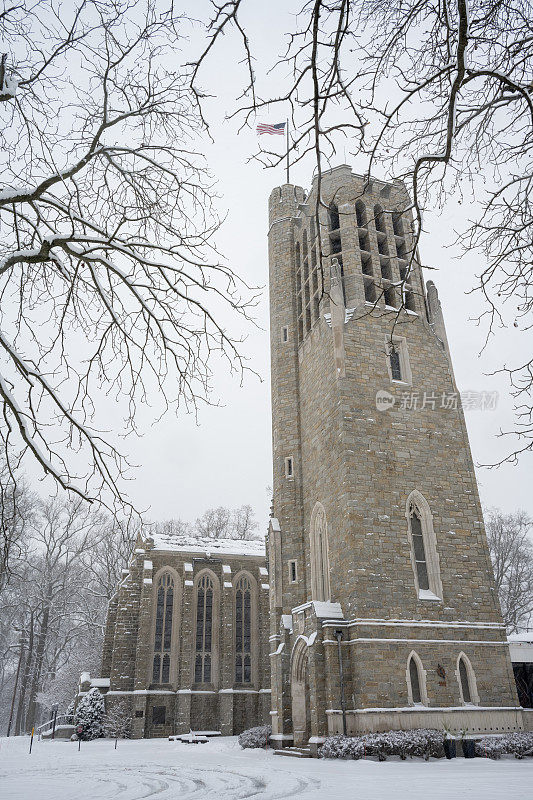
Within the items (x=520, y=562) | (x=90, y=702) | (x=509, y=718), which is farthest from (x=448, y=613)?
(x=520, y=562)

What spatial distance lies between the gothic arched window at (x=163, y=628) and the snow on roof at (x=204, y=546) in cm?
171

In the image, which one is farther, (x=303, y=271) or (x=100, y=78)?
(x=303, y=271)

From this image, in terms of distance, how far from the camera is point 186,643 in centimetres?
2794

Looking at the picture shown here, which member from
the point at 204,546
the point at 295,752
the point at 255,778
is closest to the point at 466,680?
the point at 295,752

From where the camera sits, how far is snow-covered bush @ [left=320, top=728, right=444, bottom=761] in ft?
42.1

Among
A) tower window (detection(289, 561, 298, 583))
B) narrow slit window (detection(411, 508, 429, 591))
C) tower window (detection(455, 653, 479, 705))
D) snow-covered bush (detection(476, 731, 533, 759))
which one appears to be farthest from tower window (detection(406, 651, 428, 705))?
tower window (detection(289, 561, 298, 583))

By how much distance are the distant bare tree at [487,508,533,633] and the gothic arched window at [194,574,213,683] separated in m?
16.9

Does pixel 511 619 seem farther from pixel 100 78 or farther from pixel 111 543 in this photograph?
pixel 100 78

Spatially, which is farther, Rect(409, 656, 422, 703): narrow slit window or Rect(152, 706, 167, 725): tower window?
Rect(152, 706, 167, 725): tower window

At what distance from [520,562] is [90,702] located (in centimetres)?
2624

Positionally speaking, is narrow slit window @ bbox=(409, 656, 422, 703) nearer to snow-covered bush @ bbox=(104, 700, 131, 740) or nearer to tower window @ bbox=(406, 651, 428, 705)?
tower window @ bbox=(406, 651, 428, 705)

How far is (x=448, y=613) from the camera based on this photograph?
53.6ft

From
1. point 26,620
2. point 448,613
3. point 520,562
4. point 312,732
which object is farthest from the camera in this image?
point 26,620

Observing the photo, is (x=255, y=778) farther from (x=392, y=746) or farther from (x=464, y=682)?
(x=464, y=682)
